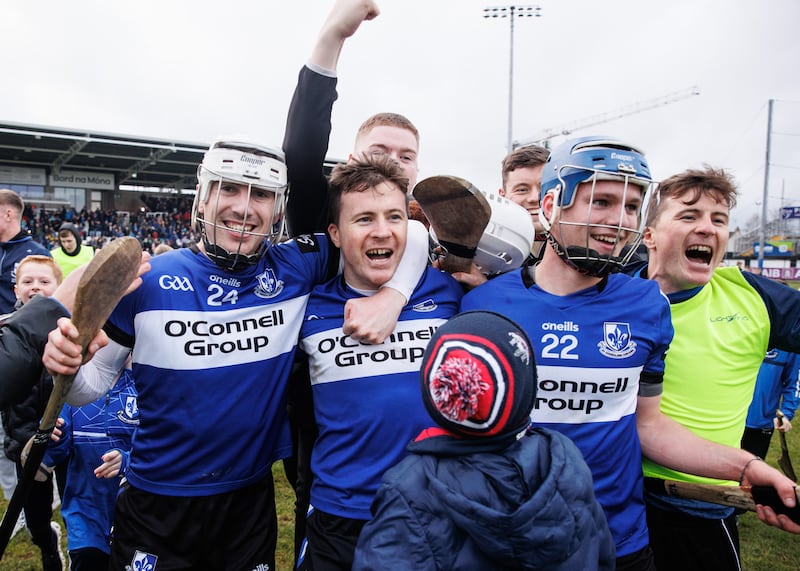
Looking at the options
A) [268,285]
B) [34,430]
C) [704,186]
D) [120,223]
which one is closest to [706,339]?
[704,186]

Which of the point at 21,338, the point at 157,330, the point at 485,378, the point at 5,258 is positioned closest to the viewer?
the point at 485,378

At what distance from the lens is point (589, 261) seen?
188cm

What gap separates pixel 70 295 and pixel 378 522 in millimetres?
1282

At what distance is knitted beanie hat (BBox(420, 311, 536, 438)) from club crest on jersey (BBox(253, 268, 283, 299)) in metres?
1.05

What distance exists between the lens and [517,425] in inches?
50.7

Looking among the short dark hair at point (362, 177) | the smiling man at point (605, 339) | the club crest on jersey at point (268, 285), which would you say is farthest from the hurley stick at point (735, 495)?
the club crest on jersey at point (268, 285)

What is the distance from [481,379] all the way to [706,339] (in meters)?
1.57

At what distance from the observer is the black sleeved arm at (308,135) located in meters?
2.13

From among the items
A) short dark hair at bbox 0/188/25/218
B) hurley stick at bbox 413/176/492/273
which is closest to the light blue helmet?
hurley stick at bbox 413/176/492/273

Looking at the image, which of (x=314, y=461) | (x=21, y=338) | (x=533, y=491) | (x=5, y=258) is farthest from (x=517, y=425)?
(x=5, y=258)

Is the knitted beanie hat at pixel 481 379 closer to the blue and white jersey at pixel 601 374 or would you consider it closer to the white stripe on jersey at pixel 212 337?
the blue and white jersey at pixel 601 374

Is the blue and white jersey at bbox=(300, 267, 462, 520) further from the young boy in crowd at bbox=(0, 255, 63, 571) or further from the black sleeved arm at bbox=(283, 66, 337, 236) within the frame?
the young boy in crowd at bbox=(0, 255, 63, 571)

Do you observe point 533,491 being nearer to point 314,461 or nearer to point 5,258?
point 314,461

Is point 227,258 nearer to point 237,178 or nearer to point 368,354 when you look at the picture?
point 237,178
